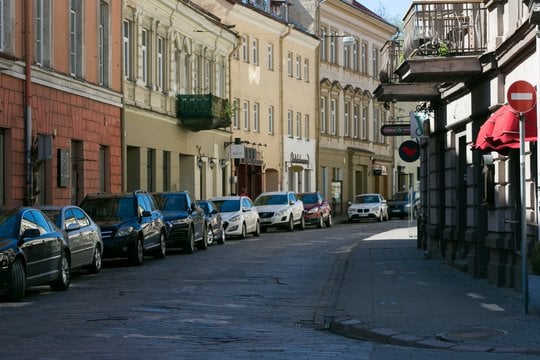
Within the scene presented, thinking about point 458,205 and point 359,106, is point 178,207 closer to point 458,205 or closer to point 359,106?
point 458,205

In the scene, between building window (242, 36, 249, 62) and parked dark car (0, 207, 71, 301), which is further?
building window (242, 36, 249, 62)

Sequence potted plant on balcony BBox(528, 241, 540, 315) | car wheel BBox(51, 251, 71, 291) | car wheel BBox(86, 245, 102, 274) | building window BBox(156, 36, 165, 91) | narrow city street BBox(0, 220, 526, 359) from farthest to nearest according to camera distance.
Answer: building window BBox(156, 36, 165, 91) < car wheel BBox(86, 245, 102, 274) < car wheel BBox(51, 251, 71, 291) < potted plant on balcony BBox(528, 241, 540, 315) < narrow city street BBox(0, 220, 526, 359)

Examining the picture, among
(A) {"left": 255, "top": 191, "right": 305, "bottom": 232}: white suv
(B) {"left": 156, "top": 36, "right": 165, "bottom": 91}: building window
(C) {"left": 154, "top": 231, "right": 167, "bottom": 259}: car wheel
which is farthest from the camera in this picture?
(A) {"left": 255, "top": 191, "right": 305, "bottom": 232}: white suv

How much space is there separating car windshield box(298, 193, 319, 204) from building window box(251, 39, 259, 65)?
863cm

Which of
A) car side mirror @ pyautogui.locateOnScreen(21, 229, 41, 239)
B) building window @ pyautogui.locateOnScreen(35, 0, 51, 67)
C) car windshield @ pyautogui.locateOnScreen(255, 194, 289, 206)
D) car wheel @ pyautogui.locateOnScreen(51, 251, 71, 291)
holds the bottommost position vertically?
car wheel @ pyautogui.locateOnScreen(51, 251, 71, 291)

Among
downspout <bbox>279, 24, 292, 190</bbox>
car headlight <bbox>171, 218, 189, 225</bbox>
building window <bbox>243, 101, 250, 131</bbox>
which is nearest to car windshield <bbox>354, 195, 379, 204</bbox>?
downspout <bbox>279, 24, 292, 190</bbox>

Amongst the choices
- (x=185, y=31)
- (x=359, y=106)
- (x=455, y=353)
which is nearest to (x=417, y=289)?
(x=455, y=353)

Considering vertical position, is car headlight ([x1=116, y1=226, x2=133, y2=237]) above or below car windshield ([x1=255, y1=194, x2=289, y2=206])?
below

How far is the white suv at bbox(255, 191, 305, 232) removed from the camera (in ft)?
149

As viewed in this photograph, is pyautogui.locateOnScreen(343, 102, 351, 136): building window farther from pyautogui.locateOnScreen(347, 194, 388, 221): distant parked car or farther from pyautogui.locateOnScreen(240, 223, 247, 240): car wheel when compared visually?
pyautogui.locateOnScreen(240, 223, 247, 240): car wheel

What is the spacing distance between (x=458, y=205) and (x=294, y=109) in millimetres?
40724

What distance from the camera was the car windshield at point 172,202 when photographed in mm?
30891

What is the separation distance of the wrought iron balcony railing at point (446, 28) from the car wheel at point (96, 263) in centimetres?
678

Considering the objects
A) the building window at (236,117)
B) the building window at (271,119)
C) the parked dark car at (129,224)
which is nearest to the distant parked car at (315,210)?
the building window at (236,117)
